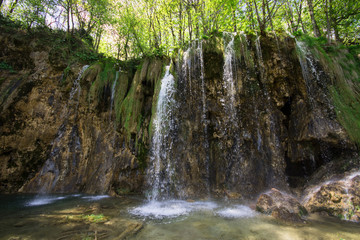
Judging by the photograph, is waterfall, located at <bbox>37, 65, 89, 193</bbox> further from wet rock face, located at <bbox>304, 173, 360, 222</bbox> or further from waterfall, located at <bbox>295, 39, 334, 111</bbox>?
waterfall, located at <bbox>295, 39, 334, 111</bbox>

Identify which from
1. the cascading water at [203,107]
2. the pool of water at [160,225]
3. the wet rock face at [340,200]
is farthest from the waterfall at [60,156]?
the wet rock face at [340,200]

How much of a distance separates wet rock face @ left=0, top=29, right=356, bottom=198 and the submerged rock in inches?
85.0

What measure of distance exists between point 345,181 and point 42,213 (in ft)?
30.4

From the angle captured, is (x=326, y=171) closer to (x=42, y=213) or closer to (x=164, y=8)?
(x=42, y=213)

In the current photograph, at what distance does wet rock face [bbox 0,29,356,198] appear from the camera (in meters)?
7.68

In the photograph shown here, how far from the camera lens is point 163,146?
27.5ft

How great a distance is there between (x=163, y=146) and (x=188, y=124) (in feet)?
5.38

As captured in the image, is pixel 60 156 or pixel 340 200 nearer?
pixel 340 200

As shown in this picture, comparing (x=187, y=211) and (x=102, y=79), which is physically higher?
(x=102, y=79)

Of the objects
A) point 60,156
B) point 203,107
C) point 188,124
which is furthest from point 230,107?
point 60,156

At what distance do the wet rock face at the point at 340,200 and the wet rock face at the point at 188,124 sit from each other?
188 cm

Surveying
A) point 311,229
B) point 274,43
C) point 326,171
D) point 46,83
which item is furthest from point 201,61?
point 46,83

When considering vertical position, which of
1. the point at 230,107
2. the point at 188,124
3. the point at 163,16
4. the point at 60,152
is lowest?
the point at 60,152

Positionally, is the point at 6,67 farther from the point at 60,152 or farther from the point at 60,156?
the point at 60,156
